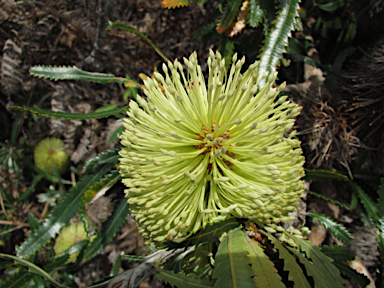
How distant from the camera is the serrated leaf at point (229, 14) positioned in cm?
108

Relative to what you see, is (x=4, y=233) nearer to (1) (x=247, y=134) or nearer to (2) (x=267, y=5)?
(1) (x=247, y=134)

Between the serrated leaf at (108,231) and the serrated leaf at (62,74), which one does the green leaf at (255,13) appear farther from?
the serrated leaf at (108,231)

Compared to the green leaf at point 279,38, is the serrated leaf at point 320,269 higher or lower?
lower

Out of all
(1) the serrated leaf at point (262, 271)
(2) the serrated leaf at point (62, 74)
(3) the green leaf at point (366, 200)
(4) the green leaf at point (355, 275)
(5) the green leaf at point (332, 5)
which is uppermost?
(5) the green leaf at point (332, 5)

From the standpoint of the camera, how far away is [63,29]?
178 centimetres

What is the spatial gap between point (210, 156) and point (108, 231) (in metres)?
0.64

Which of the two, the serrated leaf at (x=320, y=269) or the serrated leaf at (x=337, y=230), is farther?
the serrated leaf at (x=337, y=230)

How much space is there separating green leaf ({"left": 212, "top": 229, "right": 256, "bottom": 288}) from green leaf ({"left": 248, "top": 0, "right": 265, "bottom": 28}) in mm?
881

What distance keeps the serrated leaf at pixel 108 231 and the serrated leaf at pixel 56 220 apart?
6.1 inches

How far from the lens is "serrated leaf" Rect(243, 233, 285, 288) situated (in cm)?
56

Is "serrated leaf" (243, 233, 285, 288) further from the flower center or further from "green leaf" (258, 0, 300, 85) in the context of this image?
"green leaf" (258, 0, 300, 85)

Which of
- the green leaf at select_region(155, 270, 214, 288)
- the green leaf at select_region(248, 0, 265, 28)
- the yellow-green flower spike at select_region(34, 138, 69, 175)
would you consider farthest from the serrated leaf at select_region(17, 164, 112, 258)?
the green leaf at select_region(248, 0, 265, 28)

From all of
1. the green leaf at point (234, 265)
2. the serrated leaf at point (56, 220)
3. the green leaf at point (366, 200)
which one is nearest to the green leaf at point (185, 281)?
the green leaf at point (234, 265)

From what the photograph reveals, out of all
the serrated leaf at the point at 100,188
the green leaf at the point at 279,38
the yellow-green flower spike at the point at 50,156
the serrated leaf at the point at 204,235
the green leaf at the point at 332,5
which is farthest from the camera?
the yellow-green flower spike at the point at 50,156
